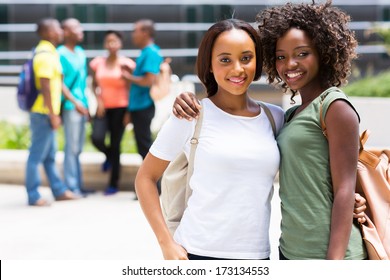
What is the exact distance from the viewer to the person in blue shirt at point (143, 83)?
712 centimetres

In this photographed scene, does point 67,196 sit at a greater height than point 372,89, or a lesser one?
lesser

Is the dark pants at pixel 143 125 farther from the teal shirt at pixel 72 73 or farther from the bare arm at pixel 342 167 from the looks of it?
the bare arm at pixel 342 167

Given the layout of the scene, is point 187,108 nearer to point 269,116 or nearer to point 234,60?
point 234,60

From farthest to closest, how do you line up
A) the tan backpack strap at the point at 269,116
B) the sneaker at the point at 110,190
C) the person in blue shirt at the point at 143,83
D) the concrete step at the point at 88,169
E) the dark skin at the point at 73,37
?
the concrete step at the point at 88,169, the sneaker at the point at 110,190, the dark skin at the point at 73,37, the person in blue shirt at the point at 143,83, the tan backpack strap at the point at 269,116

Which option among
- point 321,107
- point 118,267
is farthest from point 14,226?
point 321,107

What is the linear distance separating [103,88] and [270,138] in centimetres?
543

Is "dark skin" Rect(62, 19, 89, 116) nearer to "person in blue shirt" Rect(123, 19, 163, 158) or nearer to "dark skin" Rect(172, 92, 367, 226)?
"person in blue shirt" Rect(123, 19, 163, 158)

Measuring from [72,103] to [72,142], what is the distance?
1.43 feet

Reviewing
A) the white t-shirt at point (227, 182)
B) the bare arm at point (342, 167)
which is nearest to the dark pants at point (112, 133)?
the white t-shirt at point (227, 182)

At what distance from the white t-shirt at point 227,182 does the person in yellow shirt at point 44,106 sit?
182 inches

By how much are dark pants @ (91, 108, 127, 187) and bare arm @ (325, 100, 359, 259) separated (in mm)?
5512

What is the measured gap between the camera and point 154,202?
2.46 metres

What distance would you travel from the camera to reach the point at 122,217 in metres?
6.68

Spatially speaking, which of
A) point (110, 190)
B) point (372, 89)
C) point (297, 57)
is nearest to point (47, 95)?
point (110, 190)
